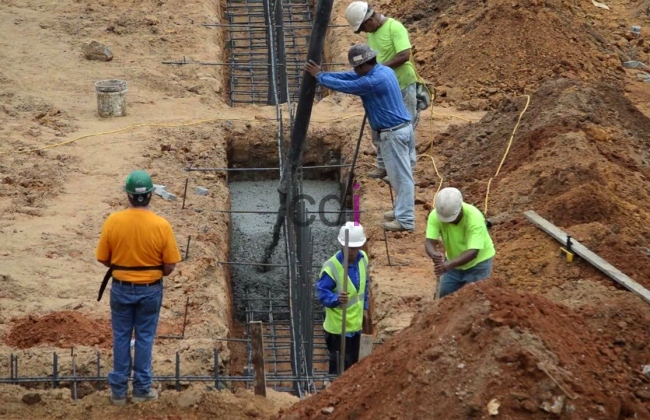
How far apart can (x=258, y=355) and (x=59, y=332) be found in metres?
2.09

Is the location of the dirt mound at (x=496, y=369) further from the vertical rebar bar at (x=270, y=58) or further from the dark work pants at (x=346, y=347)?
the vertical rebar bar at (x=270, y=58)

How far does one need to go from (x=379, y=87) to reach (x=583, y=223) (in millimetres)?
2156

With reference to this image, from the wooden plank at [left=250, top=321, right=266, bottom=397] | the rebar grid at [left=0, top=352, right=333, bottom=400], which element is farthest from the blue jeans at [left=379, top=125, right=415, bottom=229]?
the wooden plank at [left=250, top=321, right=266, bottom=397]

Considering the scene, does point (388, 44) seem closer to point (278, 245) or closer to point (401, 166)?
point (401, 166)

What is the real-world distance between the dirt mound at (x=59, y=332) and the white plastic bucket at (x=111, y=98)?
5219 mm

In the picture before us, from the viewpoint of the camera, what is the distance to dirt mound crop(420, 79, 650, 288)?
10.2 metres

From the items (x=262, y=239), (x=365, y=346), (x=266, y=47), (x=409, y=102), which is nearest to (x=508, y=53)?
(x=266, y=47)

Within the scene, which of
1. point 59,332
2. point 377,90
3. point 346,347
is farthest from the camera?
point 377,90

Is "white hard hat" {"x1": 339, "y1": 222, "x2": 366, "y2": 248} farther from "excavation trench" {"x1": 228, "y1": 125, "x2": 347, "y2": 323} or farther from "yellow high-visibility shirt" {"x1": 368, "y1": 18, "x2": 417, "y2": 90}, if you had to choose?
"yellow high-visibility shirt" {"x1": 368, "y1": 18, "x2": 417, "y2": 90}

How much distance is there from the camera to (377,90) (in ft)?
34.9

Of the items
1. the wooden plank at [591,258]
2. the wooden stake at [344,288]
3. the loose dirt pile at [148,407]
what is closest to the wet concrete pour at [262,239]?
the wooden plank at [591,258]

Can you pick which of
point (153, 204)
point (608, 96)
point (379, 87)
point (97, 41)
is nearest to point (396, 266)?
point (379, 87)

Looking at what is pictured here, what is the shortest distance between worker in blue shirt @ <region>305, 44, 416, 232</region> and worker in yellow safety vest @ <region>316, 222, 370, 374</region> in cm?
210

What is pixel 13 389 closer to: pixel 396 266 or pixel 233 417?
pixel 233 417
